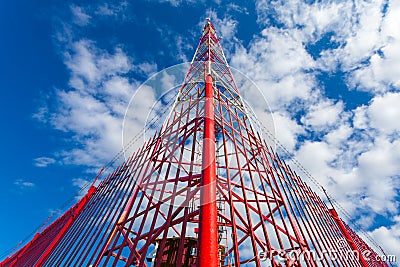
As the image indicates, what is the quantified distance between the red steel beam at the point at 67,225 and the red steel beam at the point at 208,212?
12673mm

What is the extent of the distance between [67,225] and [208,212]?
47.5ft

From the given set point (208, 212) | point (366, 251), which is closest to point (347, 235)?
point (366, 251)

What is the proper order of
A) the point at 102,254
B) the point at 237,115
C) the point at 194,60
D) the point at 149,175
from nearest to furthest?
the point at 102,254 → the point at 149,175 → the point at 237,115 → the point at 194,60

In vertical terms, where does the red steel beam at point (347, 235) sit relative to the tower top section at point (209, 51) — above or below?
below

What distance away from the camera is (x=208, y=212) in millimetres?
5867

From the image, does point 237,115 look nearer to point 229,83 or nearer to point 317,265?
point 229,83

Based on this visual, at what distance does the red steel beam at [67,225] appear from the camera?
44.6 ft

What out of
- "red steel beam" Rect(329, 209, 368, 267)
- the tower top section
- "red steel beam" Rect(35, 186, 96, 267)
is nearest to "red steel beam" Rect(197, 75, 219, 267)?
the tower top section

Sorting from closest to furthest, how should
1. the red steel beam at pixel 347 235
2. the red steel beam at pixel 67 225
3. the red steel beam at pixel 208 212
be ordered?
the red steel beam at pixel 208 212, the red steel beam at pixel 67 225, the red steel beam at pixel 347 235

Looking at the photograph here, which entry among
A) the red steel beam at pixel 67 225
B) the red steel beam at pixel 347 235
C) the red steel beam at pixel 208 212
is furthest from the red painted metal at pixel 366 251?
the red steel beam at pixel 67 225

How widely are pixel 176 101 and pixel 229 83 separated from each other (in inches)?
140

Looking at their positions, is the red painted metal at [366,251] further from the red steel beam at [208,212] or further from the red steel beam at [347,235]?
the red steel beam at [208,212]

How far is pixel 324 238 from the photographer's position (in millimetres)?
10062

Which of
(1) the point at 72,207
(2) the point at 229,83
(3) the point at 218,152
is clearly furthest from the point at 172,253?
(1) the point at 72,207
